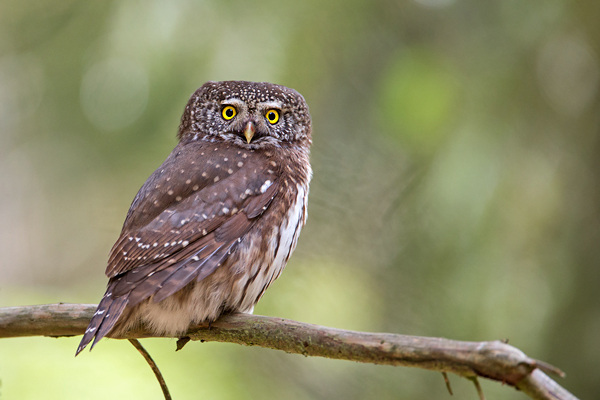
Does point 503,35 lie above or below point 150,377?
above

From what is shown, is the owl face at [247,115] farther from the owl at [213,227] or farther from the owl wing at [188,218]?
the owl wing at [188,218]

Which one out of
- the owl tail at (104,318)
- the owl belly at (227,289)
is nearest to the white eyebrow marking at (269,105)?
the owl belly at (227,289)

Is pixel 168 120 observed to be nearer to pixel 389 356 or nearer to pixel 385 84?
pixel 385 84

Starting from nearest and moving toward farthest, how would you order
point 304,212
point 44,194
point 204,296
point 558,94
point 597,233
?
1. point 204,296
2. point 304,212
3. point 597,233
4. point 558,94
5. point 44,194

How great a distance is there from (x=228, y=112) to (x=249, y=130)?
0.20 metres

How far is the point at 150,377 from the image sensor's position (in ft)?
9.00

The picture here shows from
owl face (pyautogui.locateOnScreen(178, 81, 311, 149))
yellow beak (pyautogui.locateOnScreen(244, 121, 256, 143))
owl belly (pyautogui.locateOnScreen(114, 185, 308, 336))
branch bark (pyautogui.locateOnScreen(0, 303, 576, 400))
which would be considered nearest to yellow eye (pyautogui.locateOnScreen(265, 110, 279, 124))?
owl face (pyautogui.locateOnScreen(178, 81, 311, 149))

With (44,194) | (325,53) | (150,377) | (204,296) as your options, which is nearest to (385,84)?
(325,53)

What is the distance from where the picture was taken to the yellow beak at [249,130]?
2.77 m

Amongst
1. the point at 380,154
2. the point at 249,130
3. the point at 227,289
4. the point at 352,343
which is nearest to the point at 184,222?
the point at 227,289

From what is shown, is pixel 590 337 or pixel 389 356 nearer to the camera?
pixel 389 356

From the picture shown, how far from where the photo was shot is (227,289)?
2.36 meters

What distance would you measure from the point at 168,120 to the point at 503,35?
6.33ft

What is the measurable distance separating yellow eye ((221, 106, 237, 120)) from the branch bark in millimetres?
1071
